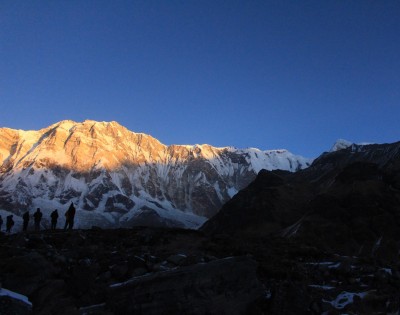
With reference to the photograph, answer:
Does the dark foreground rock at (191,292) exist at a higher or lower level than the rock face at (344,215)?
lower

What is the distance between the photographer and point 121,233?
33125mm

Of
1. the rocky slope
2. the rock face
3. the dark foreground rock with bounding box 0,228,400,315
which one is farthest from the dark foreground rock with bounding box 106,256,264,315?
the rock face

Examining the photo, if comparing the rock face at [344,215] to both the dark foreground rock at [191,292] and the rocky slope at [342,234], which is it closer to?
the rocky slope at [342,234]

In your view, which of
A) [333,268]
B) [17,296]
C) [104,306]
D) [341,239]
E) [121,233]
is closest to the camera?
[17,296]

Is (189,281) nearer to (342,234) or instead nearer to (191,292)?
(191,292)

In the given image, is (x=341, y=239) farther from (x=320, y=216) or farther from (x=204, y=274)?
(x=204, y=274)

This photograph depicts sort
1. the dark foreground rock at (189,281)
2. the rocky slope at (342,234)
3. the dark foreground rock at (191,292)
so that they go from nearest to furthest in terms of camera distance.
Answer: the dark foreground rock at (191,292), the dark foreground rock at (189,281), the rocky slope at (342,234)

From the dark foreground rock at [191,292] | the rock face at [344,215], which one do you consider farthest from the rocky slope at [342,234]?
the dark foreground rock at [191,292]

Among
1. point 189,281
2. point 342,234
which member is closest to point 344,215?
point 342,234

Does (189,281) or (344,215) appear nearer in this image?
(189,281)

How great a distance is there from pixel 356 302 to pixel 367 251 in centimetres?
10980

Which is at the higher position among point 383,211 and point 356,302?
point 383,211

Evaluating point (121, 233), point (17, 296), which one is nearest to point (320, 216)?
point (121, 233)

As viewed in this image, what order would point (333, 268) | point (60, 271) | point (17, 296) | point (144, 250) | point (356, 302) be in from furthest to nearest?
1. point (144, 250)
2. point (333, 268)
3. point (60, 271)
4. point (356, 302)
5. point (17, 296)
